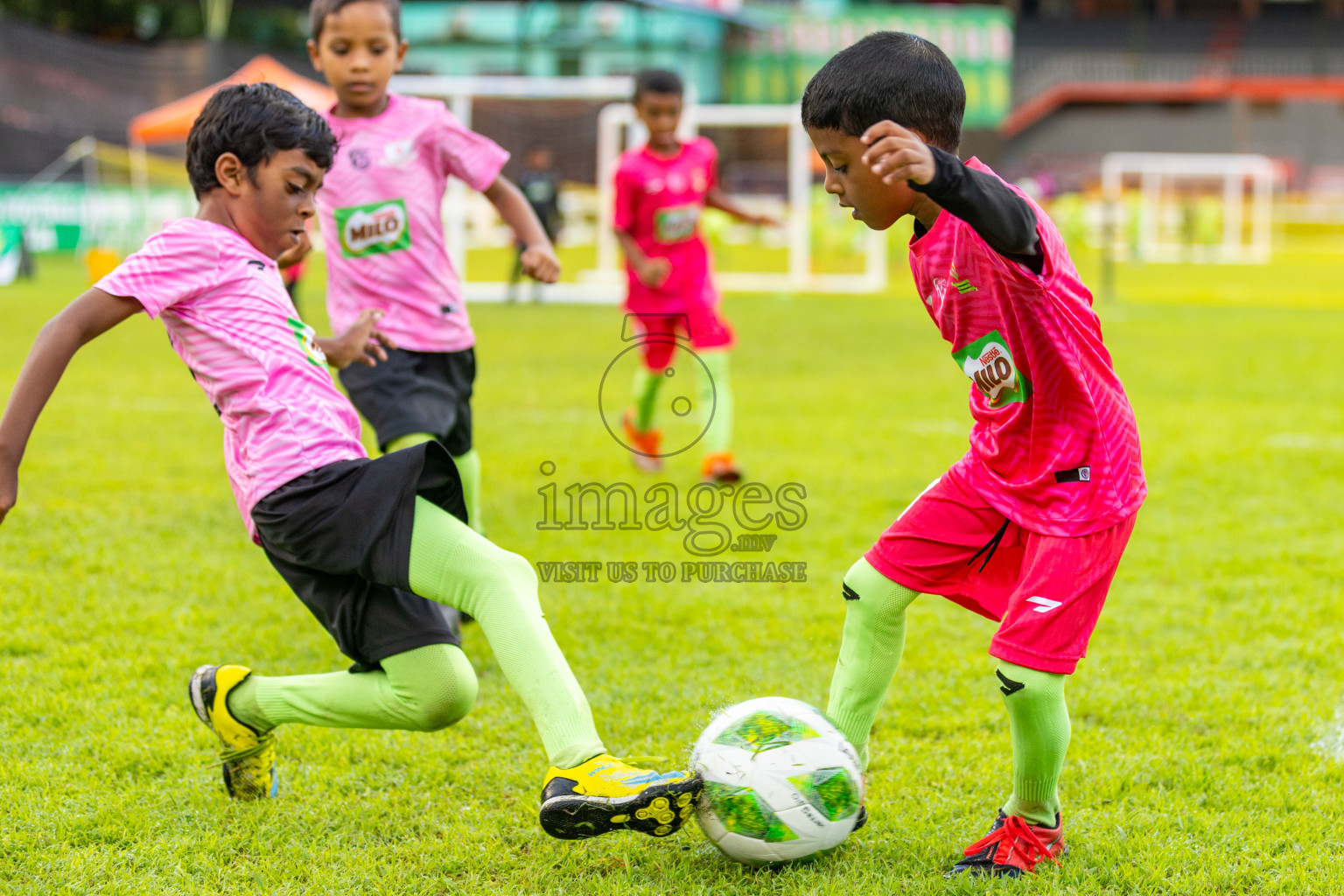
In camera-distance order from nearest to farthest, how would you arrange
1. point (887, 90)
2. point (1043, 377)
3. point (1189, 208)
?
point (887, 90)
point (1043, 377)
point (1189, 208)

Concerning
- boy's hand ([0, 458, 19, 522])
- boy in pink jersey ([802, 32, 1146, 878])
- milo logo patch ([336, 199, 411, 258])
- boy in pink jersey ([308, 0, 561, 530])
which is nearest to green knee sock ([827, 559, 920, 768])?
boy in pink jersey ([802, 32, 1146, 878])

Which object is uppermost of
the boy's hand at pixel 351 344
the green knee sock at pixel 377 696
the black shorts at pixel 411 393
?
the boy's hand at pixel 351 344

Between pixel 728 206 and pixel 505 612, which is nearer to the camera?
pixel 505 612

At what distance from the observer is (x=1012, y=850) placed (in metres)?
2.50

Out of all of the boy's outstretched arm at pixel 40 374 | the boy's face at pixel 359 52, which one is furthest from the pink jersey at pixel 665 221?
the boy's outstretched arm at pixel 40 374

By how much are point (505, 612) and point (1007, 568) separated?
0.99 metres

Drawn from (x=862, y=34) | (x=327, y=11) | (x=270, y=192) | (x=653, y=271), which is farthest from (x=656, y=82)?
(x=862, y=34)

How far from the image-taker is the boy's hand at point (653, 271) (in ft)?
20.3

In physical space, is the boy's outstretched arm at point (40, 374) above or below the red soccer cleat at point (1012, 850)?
above

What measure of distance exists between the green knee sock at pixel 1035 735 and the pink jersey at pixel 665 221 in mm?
4361

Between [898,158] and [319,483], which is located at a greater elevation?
[898,158]

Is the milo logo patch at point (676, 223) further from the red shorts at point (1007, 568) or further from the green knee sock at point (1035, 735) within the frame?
the green knee sock at point (1035, 735)

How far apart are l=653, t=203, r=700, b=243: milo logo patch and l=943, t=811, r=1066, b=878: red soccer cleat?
4574mm

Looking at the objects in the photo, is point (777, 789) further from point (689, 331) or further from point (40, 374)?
point (689, 331)
